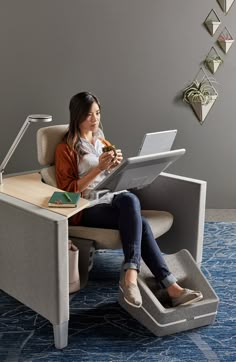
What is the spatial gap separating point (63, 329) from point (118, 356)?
0.87 feet

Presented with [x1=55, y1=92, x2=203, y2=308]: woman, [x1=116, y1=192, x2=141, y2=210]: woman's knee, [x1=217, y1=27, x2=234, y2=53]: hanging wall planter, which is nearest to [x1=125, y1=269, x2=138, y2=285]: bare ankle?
[x1=55, y1=92, x2=203, y2=308]: woman

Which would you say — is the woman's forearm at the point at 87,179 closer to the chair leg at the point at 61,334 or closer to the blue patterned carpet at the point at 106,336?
the blue patterned carpet at the point at 106,336

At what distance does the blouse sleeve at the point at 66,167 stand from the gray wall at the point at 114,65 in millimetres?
912

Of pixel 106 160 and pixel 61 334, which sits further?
pixel 106 160

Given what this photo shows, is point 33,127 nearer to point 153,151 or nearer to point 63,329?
point 153,151

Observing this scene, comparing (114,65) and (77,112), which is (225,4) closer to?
(114,65)

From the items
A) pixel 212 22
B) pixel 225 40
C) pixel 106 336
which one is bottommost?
pixel 106 336

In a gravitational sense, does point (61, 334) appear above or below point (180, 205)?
below

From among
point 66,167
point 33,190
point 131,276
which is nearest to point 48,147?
point 66,167

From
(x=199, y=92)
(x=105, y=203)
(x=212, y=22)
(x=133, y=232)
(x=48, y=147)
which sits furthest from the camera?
(x=199, y=92)

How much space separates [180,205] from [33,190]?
855 mm

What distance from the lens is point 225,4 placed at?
12.8 ft

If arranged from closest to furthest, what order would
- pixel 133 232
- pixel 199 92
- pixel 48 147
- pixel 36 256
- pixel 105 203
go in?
pixel 36 256
pixel 133 232
pixel 105 203
pixel 48 147
pixel 199 92

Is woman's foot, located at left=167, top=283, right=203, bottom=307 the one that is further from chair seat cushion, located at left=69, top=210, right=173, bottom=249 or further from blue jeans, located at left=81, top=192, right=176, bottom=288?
chair seat cushion, located at left=69, top=210, right=173, bottom=249
